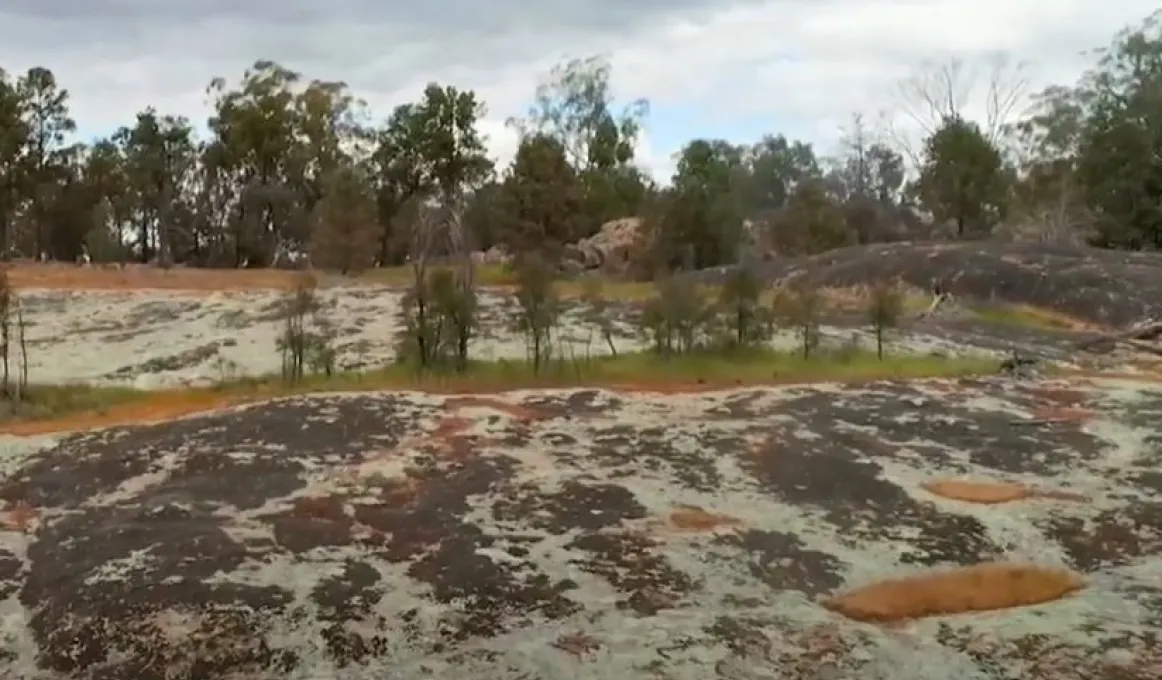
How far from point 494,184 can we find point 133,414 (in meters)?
26.0

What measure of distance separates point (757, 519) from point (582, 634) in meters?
2.21

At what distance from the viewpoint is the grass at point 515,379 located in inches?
492

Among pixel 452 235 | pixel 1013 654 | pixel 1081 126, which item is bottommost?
pixel 1013 654

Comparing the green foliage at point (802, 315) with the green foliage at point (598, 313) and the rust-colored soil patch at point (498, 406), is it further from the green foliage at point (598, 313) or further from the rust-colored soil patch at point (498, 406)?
the rust-colored soil patch at point (498, 406)

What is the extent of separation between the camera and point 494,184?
3766 cm

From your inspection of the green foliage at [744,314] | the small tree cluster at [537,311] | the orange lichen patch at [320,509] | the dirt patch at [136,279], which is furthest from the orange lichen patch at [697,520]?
the dirt patch at [136,279]

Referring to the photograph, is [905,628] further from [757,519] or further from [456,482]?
[456,482]

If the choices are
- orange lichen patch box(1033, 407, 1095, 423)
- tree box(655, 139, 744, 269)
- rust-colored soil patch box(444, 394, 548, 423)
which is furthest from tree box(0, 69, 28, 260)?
orange lichen patch box(1033, 407, 1095, 423)

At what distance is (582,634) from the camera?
656cm

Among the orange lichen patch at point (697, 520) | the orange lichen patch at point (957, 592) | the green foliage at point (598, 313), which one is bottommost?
the orange lichen patch at point (957, 592)

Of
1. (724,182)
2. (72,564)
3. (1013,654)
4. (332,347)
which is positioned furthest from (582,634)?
(724,182)

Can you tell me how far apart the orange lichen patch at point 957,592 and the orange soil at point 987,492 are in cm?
126

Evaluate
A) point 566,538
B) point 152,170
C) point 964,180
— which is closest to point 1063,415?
point 566,538

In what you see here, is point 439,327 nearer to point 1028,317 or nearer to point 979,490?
point 979,490
